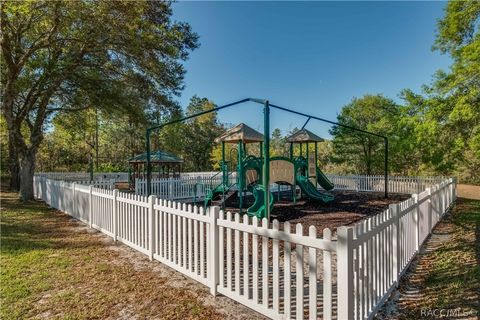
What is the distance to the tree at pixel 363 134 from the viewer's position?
20484 mm

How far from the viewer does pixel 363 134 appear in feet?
67.6

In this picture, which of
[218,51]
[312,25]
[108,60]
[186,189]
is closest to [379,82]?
[312,25]

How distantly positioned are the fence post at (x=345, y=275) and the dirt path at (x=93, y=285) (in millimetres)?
1036

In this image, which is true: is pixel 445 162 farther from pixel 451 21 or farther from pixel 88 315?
pixel 88 315

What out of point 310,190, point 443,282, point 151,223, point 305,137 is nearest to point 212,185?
point 310,190

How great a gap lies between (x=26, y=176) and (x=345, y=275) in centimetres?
1310

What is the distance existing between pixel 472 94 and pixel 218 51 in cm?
1660

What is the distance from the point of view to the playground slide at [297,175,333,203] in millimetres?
11342

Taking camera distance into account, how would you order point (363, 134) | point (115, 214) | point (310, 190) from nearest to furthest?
point (115, 214) → point (310, 190) → point (363, 134)

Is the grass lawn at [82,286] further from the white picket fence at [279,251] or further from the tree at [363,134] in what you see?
the tree at [363,134]

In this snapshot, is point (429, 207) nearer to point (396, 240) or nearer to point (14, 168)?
point (396, 240)

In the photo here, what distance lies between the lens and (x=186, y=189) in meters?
13.9

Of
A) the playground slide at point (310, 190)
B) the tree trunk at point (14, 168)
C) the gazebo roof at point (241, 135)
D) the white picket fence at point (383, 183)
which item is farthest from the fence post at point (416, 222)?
the tree trunk at point (14, 168)

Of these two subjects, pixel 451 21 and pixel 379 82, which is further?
pixel 379 82
